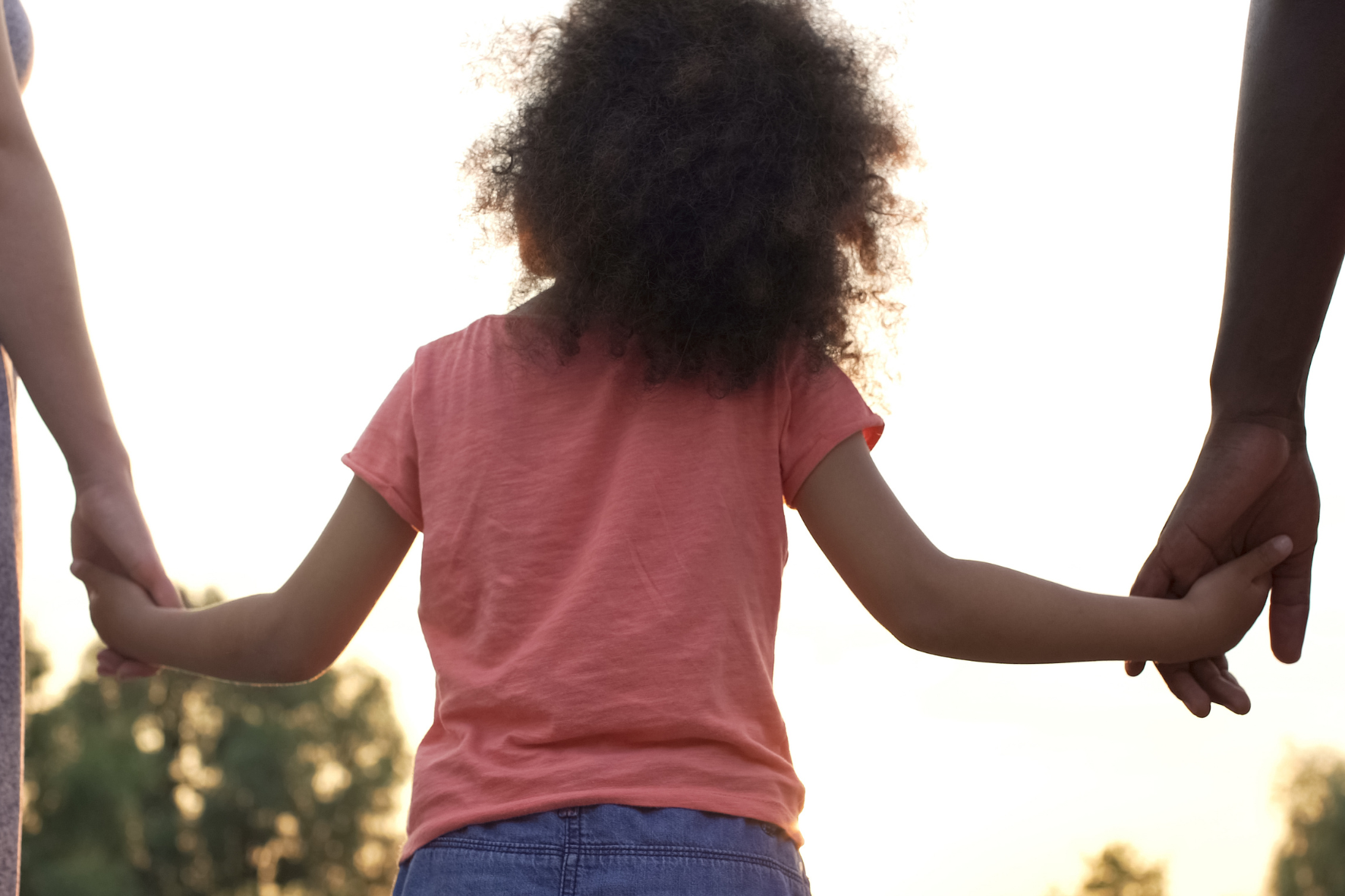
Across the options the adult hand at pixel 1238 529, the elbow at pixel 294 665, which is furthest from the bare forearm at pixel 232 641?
the adult hand at pixel 1238 529

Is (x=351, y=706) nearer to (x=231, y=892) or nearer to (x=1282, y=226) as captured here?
(x=231, y=892)

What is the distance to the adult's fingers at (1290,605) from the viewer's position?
2.07 m

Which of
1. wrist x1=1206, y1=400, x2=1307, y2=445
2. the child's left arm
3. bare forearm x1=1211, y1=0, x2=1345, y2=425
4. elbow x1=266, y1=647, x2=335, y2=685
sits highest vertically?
bare forearm x1=1211, y1=0, x2=1345, y2=425

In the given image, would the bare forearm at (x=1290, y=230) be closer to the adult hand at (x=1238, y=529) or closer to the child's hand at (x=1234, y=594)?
the adult hand at (x=1238, y=529)

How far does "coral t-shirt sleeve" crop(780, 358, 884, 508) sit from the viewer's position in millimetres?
1495

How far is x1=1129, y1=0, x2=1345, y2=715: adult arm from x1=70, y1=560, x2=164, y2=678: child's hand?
1.56m

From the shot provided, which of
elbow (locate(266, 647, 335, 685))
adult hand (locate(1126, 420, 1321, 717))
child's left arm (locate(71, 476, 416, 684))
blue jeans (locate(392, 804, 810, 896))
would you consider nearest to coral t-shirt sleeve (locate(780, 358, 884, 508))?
blue jeans (locate(392, 804, 810, 896))

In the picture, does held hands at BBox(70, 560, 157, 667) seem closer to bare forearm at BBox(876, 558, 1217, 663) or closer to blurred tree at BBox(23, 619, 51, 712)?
bare forearm at BBox(876, 558, 1217, 663)

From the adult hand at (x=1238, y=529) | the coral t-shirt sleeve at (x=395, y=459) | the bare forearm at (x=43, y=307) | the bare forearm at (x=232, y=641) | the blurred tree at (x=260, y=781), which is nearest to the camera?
the coral t-shirt sleeve at (x=395, y=459)

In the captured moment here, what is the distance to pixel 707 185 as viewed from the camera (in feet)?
5.03

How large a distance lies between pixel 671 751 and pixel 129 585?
1.01 m

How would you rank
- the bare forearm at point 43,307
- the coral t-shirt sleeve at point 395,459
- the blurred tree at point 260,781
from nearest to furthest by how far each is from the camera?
the coral t-shirt sleeve at point 395,459
the bare forearm at point 43,307
the blurred tree at point 260,781

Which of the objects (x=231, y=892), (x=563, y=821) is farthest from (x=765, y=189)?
(x=231, y=892)

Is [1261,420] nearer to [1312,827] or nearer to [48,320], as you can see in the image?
[48,320]
